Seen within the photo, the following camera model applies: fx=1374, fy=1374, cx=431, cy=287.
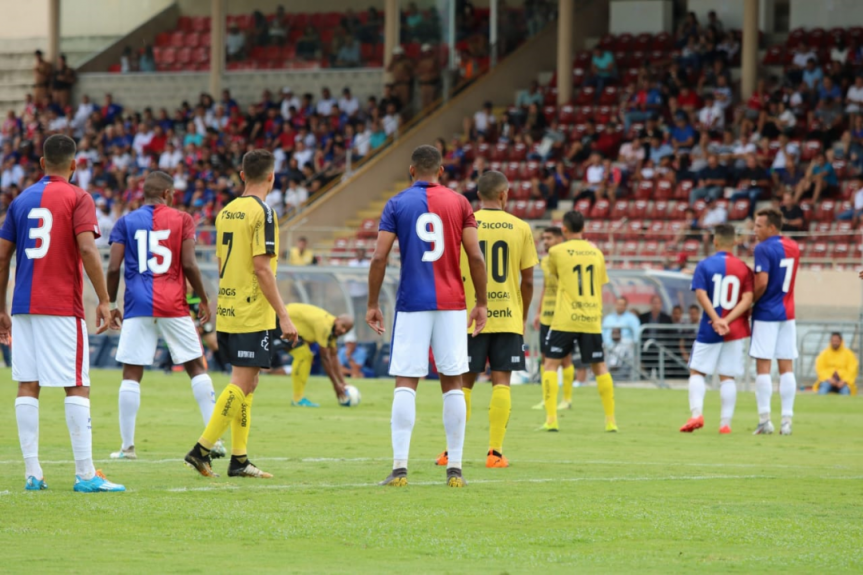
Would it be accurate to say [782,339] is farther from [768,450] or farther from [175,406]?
[175,406]

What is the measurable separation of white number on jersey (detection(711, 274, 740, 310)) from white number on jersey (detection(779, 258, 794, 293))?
56cm

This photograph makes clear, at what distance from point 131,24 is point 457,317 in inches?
1614

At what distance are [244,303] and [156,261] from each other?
188 centimetres

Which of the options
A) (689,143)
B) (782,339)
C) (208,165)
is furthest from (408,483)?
(208,165)

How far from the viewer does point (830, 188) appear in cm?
2844

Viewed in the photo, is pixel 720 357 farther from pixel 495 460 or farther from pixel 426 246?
pixel 426 246

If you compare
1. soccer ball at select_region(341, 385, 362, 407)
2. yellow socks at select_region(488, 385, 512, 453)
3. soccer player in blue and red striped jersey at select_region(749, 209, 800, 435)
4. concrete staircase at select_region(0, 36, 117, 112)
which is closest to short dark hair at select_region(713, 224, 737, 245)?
soccer player in blue and red striped jersey at select_region(749, 209, 800, 435)

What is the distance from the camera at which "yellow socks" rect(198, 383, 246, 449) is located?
30.7ft

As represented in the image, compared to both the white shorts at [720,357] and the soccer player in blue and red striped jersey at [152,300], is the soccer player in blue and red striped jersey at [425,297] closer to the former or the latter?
the soccer player in blue and red striped jersey at [152,300]

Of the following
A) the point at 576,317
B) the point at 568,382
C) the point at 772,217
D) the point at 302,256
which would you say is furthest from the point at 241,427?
the point at 302,256

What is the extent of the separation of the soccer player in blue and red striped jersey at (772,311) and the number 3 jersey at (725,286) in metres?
0.22

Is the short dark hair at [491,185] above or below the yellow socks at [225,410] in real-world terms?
above

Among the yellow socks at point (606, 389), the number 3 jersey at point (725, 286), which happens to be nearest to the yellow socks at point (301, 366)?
the yellow socks at point (606, 389)

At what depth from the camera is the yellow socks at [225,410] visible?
9.37m
